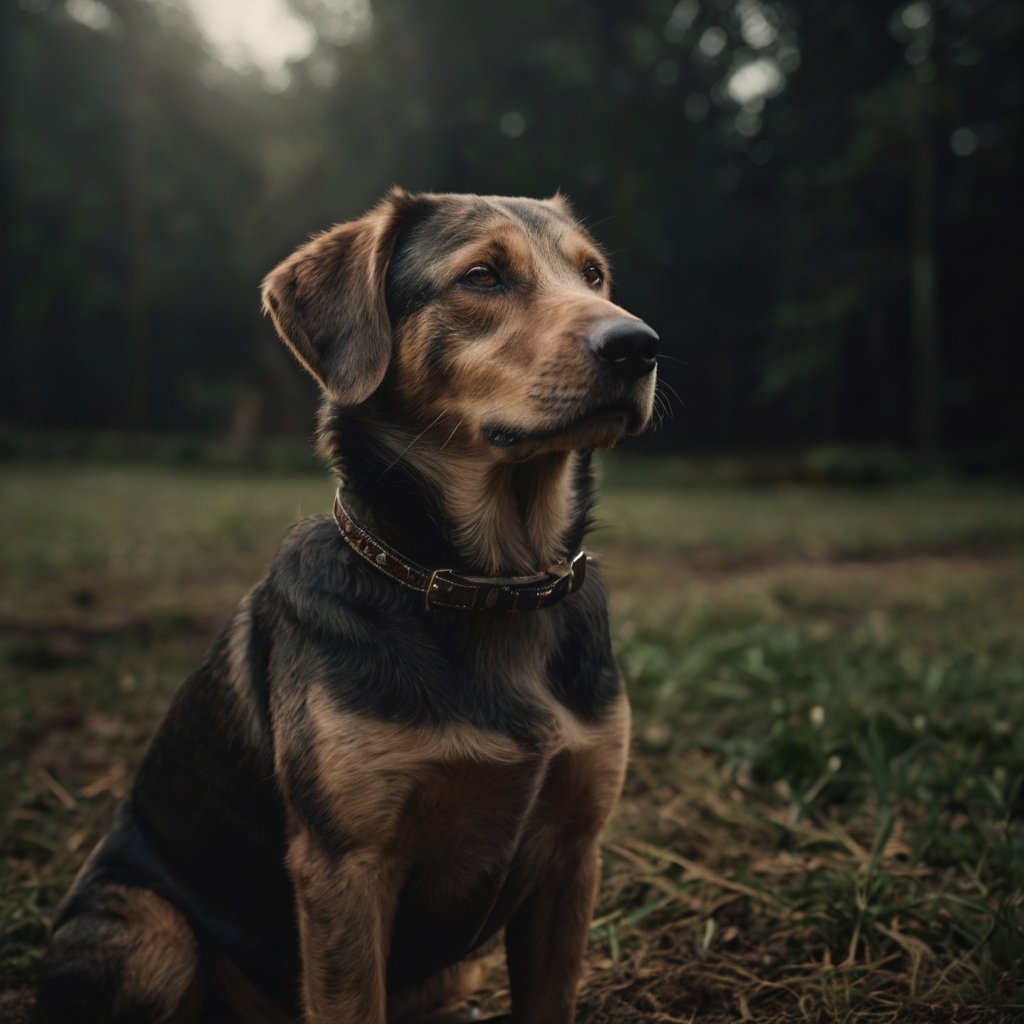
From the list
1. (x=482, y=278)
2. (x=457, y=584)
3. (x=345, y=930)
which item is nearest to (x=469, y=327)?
(x=482, y=278)

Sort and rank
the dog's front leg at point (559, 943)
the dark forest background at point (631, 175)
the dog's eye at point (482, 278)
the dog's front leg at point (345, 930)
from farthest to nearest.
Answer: the dark forest background at point (631, 175) < the dog's eye at point (482, 278) < the dog's front leg at point (559, 943) < the dog's front leg at point (345, 930)

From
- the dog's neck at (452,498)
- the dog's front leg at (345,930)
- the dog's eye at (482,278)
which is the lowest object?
the dog's front leg at (345,930)

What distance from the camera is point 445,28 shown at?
86.5ft

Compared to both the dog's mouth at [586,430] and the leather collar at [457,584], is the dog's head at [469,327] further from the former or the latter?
the leather collar at [457,584]

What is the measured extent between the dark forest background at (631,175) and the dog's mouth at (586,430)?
20.1 m

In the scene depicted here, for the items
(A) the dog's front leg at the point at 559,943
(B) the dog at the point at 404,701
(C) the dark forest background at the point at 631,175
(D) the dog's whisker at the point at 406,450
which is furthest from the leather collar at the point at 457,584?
(C) the dark forest background at the point at 631,175

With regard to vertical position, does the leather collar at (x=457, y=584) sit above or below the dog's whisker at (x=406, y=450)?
below

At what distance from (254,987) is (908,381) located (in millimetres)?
25730

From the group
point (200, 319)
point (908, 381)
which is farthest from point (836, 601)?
point (200, 319)

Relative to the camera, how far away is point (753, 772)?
3.69 meters

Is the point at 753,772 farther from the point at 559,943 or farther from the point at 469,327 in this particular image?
the point at 469,327

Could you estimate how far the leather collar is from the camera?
2.33 metres

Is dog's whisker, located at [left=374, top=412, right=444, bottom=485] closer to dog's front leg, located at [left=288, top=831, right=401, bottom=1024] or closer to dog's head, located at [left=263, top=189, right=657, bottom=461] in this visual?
dog's head, located at [left=263, top=189, right=657, bottom=461]

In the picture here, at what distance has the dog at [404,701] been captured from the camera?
216 centimetres
